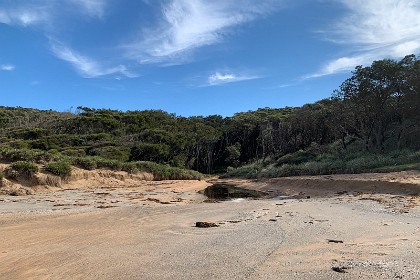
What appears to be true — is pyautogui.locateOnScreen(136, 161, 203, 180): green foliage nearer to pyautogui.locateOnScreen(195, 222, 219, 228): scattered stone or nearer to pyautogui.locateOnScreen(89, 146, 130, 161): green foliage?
pyautogui.locateOnScreen(89, 146, 130, 161): green foliage

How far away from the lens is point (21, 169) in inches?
787

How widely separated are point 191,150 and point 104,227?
42650mm

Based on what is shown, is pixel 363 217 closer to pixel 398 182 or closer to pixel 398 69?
pixel 398 182

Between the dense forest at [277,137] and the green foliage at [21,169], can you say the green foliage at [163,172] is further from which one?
the green foliage at [21,169]

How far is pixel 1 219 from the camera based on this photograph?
1095 centimetres

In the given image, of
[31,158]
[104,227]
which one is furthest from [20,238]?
[31,158]

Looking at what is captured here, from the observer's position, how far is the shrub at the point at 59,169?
71.7 ft

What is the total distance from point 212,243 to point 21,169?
16.1 meters

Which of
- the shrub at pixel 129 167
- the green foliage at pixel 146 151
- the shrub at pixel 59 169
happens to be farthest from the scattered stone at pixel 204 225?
the green foliage at pixel 146 151

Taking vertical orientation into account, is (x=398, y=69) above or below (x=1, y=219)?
above

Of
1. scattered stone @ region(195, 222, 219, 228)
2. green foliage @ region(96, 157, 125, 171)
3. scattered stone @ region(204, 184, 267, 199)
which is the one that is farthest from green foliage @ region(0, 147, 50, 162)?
scattered stone @ region(195, 222, 219, 228)

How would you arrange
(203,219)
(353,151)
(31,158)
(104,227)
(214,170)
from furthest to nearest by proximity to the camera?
(214,170) → (353,151) → (31,158) → (203,219) → (104,227)

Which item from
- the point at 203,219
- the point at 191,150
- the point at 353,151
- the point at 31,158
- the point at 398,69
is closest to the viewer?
the point at 203,219

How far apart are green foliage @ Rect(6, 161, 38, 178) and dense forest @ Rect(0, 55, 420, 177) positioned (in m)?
2.11
